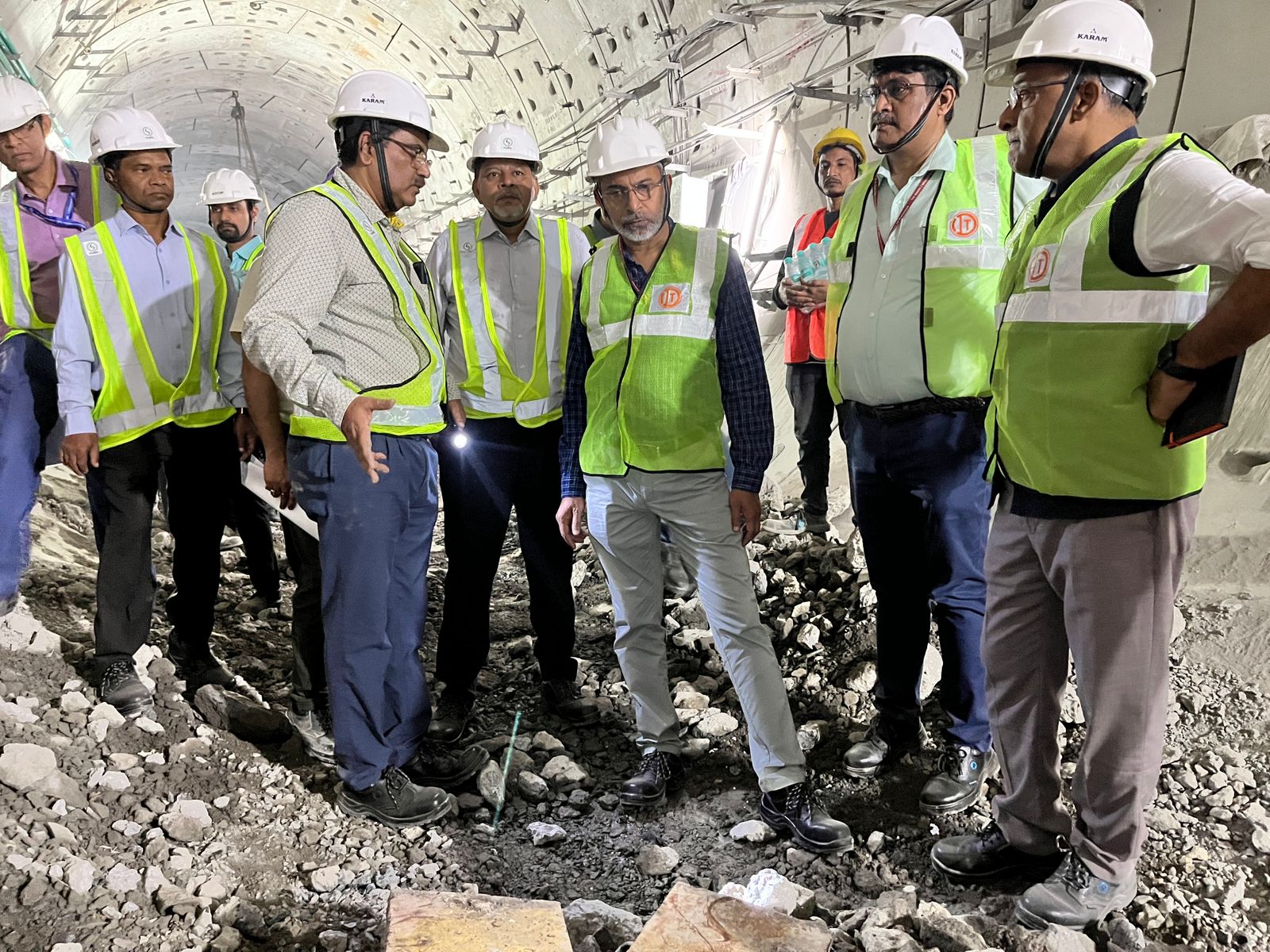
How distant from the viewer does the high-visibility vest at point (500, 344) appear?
10.6 ft

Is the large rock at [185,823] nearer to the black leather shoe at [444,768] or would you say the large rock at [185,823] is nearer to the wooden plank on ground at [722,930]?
the black leather shoe at [444,768]

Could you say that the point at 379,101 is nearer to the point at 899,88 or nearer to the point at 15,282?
A: the point at 899,88

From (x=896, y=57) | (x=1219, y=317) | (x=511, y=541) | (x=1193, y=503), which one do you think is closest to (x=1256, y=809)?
(x=1193, y=503)

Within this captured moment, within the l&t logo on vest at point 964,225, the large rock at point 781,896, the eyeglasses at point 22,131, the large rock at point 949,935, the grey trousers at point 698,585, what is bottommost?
the large rock at point 781,896

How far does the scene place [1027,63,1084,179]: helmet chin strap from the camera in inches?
78.6

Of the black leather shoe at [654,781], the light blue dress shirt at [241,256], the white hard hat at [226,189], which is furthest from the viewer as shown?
the white hard hat at [226,189]

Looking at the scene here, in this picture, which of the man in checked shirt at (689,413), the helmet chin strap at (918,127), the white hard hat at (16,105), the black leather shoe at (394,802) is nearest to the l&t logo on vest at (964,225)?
the helmet chin strap at (918,127)

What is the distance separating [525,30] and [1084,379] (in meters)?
9.22

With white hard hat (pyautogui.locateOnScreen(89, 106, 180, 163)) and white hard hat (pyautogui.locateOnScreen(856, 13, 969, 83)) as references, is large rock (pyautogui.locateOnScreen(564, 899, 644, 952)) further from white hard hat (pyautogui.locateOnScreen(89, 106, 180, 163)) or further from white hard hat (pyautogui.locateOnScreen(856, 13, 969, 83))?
white hard hat (pyautogui.locateOnScreen(89, 106, 180, 163))

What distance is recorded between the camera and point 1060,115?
6.62ft

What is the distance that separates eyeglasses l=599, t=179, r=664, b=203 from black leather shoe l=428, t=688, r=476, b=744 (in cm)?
187

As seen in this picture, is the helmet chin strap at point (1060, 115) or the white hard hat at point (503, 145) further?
the white hard hat at point (503, 145)

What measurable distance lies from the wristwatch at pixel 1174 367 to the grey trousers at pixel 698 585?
123 cm

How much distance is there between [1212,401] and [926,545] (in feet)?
3.61
